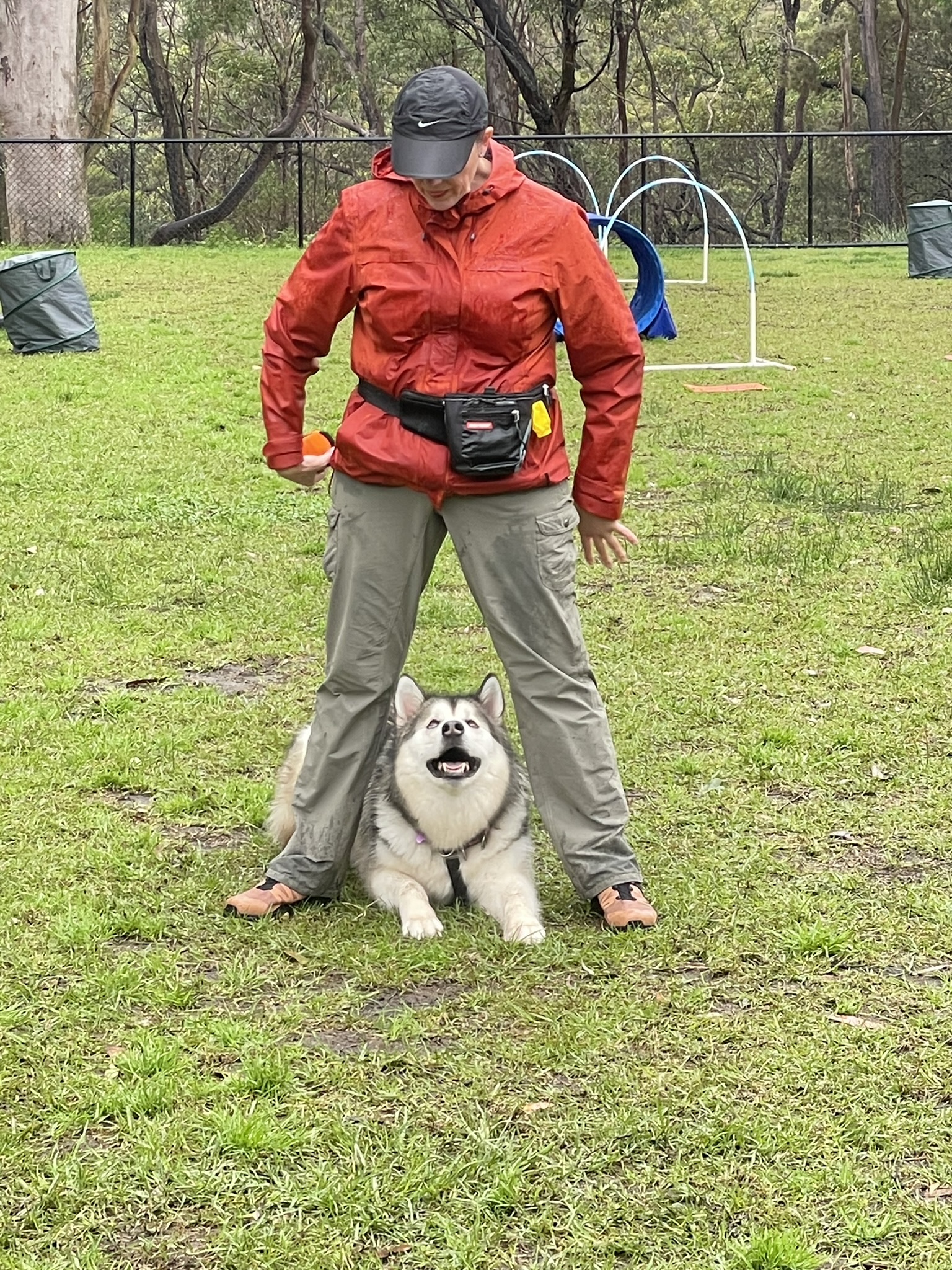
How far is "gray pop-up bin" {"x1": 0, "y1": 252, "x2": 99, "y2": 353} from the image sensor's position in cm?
1473

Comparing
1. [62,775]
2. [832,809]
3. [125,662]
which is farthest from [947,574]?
[62,775]

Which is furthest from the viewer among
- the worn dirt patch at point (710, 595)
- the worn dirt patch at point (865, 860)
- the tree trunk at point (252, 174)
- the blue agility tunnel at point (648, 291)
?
the tree trunk at point (252, 174)

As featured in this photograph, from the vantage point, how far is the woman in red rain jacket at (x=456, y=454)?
12.5ft

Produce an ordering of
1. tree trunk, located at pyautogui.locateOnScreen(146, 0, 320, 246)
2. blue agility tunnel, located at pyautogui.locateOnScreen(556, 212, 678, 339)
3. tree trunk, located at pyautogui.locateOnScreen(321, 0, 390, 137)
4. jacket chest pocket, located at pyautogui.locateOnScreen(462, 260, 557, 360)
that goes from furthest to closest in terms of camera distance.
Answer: tree trunk, located at pyautogui.locateOnScreen(321, 0, 390, 137), tree trunk, located at pyautogui.locateOnScreen(146, 0, 320, 246), blue agility tunnel, located at pyautogui.locateOnScreen(556, 212, 678, 339), jacket chest pocket, located at pyautogui.locateOnScreen(462, 260, 557, 360)

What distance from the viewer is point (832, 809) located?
17.0 feet

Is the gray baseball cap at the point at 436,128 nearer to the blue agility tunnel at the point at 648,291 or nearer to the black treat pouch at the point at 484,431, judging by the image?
the black treat pouch at the point at 484,431

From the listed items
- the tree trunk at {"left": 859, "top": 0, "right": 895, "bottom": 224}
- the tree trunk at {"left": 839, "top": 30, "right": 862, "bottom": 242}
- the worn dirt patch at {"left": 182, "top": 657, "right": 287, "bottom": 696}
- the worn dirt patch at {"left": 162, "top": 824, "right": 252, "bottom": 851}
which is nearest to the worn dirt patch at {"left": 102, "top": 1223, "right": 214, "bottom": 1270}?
the worn dirt patch at {"left": 162, "top": 824, "right": 252, "bottom": 851}

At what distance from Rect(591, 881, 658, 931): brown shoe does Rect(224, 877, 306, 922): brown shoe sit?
87 centimetres

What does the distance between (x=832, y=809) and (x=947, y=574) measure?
3013mm

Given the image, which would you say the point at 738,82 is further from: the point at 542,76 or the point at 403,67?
the point at 403,67

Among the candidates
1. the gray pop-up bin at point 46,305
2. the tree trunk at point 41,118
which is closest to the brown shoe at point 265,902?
the gray pop-up bin at point 46,305

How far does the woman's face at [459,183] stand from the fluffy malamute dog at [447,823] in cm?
138

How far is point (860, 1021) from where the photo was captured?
3.87 meters

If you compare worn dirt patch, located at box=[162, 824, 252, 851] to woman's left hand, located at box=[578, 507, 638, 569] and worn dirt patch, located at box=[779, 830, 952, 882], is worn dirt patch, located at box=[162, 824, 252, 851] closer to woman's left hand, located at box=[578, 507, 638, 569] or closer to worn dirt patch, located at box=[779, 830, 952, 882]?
woman's left hand, located at box=[578, 507, 638, 569]
